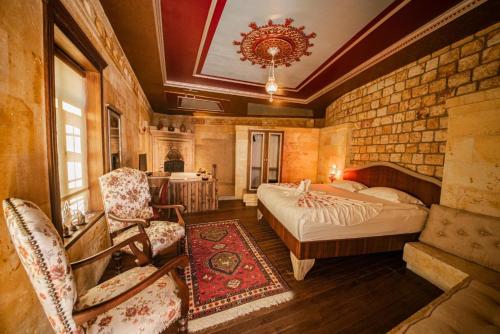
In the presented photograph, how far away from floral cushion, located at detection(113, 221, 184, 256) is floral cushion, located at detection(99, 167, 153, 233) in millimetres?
145

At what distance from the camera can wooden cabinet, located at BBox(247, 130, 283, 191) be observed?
5.37m

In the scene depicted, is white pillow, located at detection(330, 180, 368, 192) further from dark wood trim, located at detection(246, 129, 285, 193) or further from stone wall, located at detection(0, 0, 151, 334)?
stone wall, located at detection(0, 0, 151, 334)

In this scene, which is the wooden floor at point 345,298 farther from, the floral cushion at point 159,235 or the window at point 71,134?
the window at point 71,134

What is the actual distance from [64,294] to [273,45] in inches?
129

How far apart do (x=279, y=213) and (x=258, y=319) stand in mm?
1274

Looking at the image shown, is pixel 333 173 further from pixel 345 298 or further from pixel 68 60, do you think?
pixel 68 60

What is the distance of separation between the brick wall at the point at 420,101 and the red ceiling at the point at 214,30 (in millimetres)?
766

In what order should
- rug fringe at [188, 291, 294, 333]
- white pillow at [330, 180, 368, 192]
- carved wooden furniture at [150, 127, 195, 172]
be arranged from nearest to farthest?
rug fringe at [188, 291, 294, 333], white pillow at [330, 180, 368, 192], carved wooden furniture at [150, 127, 195, 172]

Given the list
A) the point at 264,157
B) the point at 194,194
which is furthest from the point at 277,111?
the point at 194,194

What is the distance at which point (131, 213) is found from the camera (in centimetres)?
223

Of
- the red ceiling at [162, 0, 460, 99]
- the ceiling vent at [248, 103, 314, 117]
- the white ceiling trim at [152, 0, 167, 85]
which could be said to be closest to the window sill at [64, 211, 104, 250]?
the white ceiling trim at [152, 0, 167, 85]

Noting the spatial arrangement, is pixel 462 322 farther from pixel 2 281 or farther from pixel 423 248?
pixel 2 281

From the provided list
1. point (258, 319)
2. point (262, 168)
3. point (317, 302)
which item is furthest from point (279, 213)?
point (262, 168)

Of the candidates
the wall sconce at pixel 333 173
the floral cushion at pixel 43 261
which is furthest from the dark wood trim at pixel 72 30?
the wall sconce at pixel 333 173
